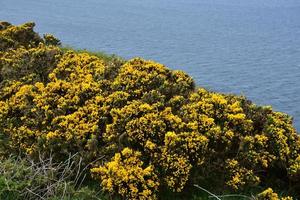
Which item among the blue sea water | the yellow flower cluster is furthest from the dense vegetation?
the blue sea water

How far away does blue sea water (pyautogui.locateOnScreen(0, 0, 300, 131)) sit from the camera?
14281 mm

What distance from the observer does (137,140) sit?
595cm

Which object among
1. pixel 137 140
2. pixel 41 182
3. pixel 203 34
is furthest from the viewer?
pixel 203 34

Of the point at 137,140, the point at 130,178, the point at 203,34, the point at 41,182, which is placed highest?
the point at 203,34

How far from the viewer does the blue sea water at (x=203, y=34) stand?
1428cm

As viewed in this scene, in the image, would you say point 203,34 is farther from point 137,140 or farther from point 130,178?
point 130,178

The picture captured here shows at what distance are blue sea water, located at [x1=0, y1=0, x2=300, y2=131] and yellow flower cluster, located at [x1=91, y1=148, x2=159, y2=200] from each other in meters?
6.14

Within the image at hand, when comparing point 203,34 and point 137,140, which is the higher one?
point 203,34

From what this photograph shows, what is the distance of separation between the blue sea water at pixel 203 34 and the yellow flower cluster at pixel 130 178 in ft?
20.1

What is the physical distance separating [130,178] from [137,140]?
0.58 m

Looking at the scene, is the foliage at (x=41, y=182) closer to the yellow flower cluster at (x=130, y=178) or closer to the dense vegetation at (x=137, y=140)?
the dense vegetation at (x=137, y=140)

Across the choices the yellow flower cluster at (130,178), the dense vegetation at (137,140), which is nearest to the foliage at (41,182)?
the dense vegetation at (137,140)

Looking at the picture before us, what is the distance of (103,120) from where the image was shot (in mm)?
6336

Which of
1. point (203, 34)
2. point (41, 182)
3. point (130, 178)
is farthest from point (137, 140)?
point (203, 34)
